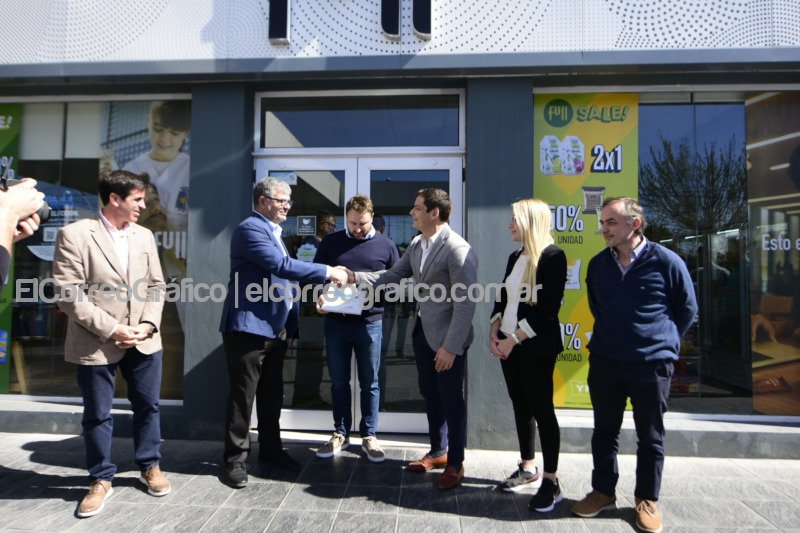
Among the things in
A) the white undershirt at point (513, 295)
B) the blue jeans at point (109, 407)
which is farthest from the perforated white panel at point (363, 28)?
the blue jeans at point (109, 407)

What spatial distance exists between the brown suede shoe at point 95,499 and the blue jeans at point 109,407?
0.04 m

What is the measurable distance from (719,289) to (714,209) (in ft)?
2.49

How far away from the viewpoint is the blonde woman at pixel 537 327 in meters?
3.14

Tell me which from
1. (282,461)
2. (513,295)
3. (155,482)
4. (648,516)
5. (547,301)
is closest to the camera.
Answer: (648,516)

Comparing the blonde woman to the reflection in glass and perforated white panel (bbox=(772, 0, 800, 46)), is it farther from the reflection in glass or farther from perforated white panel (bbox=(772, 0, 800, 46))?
perforated white panel (bbox=(772, 0, 800, 46))

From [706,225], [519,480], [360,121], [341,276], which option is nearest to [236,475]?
[341,276]

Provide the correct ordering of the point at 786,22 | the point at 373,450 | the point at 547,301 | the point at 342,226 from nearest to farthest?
1. the point at 547,301
2. the point at 373,450
3. the point at 786,22
4. the point at 342,226

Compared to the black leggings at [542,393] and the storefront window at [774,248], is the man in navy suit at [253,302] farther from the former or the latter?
the storefront window at [774,248]

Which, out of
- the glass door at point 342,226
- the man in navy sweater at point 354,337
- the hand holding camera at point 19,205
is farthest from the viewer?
the glass door at point 342,226

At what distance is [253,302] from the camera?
3584mm

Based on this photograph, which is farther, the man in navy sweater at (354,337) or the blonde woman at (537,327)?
the man in navy sweater at (354,337)

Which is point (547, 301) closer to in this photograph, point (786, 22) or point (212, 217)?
point (212, 217)

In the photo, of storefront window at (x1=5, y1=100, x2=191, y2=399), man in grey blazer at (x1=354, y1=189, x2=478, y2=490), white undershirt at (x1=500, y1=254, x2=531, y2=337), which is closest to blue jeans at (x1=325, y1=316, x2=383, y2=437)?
man in grey blazer at (x1=354, y1=189, x2=478, y2=490)

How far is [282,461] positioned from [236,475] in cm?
42
